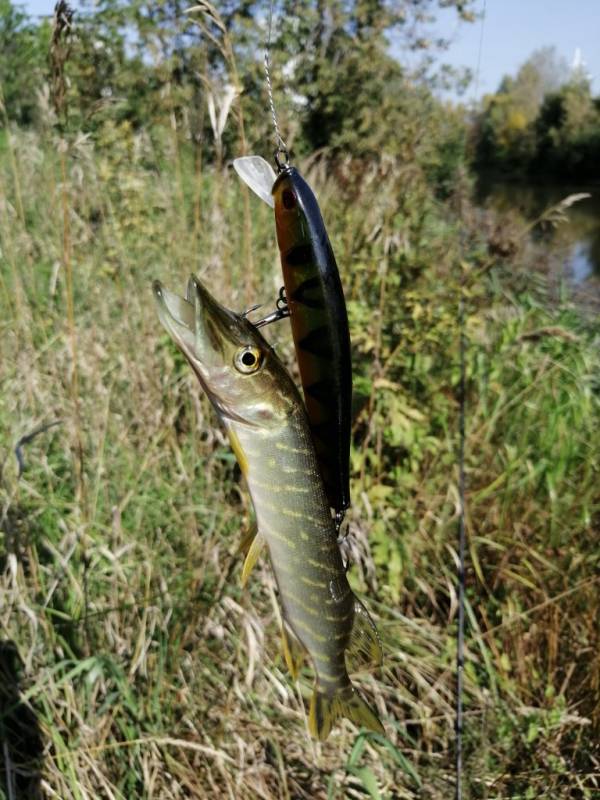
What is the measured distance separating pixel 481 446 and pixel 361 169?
1850 mm

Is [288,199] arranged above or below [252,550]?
above

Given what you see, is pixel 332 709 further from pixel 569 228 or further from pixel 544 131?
pixel 544 131

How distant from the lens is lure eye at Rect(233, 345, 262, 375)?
61 centimetres

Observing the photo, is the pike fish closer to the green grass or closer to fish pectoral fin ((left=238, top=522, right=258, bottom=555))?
fish pectoral fin ((left=238, top=522, right=258, bottom=555))

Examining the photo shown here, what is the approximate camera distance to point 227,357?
0.61 meters

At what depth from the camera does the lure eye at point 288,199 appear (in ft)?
1.84

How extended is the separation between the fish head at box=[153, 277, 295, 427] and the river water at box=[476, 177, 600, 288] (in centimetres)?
285

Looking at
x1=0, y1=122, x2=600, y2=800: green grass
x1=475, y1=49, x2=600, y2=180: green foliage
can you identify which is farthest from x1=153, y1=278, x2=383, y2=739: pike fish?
x1=475, y1=49, x2=600, y2=180: green foliage

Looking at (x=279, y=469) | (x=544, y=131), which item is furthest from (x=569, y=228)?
(x=544, y=131)

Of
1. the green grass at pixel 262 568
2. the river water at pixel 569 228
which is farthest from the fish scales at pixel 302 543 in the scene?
the river water at pixel 569 228

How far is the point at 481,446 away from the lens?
2668 mm

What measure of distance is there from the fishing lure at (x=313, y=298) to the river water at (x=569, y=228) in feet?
9.32

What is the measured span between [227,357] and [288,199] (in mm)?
→ 156

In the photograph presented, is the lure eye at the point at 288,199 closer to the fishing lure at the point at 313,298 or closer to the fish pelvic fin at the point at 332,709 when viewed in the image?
the fishing lure at the point at 313,298
